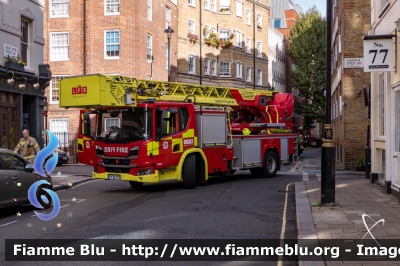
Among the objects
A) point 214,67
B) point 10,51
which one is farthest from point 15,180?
point 214,67

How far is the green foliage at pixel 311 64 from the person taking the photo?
53.5 m

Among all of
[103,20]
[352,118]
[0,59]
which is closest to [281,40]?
[103,20]

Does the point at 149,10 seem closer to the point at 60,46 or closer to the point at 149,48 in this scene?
the point at 149,48

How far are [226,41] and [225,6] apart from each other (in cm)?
387

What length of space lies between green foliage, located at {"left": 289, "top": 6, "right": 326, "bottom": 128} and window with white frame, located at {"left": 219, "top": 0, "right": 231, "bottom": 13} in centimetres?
1014

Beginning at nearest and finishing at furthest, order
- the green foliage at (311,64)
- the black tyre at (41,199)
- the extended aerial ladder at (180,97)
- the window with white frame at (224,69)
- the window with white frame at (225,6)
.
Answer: the black tyre at (41,199) < the extended aerial ladder at (180,97) < the window with white frame at (224,69) < the window with white frame at (225,6) < the green foliage at (311,64)

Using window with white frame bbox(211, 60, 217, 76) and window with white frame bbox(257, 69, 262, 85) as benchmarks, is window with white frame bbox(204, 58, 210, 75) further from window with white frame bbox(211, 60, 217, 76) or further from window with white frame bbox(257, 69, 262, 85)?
window with white frame bbox(257, 69, 262, 85)

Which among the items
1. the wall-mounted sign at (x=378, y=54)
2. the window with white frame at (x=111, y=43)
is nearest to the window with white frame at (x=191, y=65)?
the window with white frame at (x=111, y=43)

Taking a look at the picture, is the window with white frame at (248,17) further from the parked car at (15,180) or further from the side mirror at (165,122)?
the parked car at (15,180)

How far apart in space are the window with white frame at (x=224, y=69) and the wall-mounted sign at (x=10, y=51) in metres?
28.9

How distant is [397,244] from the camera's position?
7395mm

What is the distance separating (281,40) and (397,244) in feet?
207

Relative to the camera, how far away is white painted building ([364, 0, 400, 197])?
1250 centimetres

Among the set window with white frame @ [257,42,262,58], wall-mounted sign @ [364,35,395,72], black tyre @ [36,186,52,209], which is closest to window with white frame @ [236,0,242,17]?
window with white frame @ [257,42,262,58]
